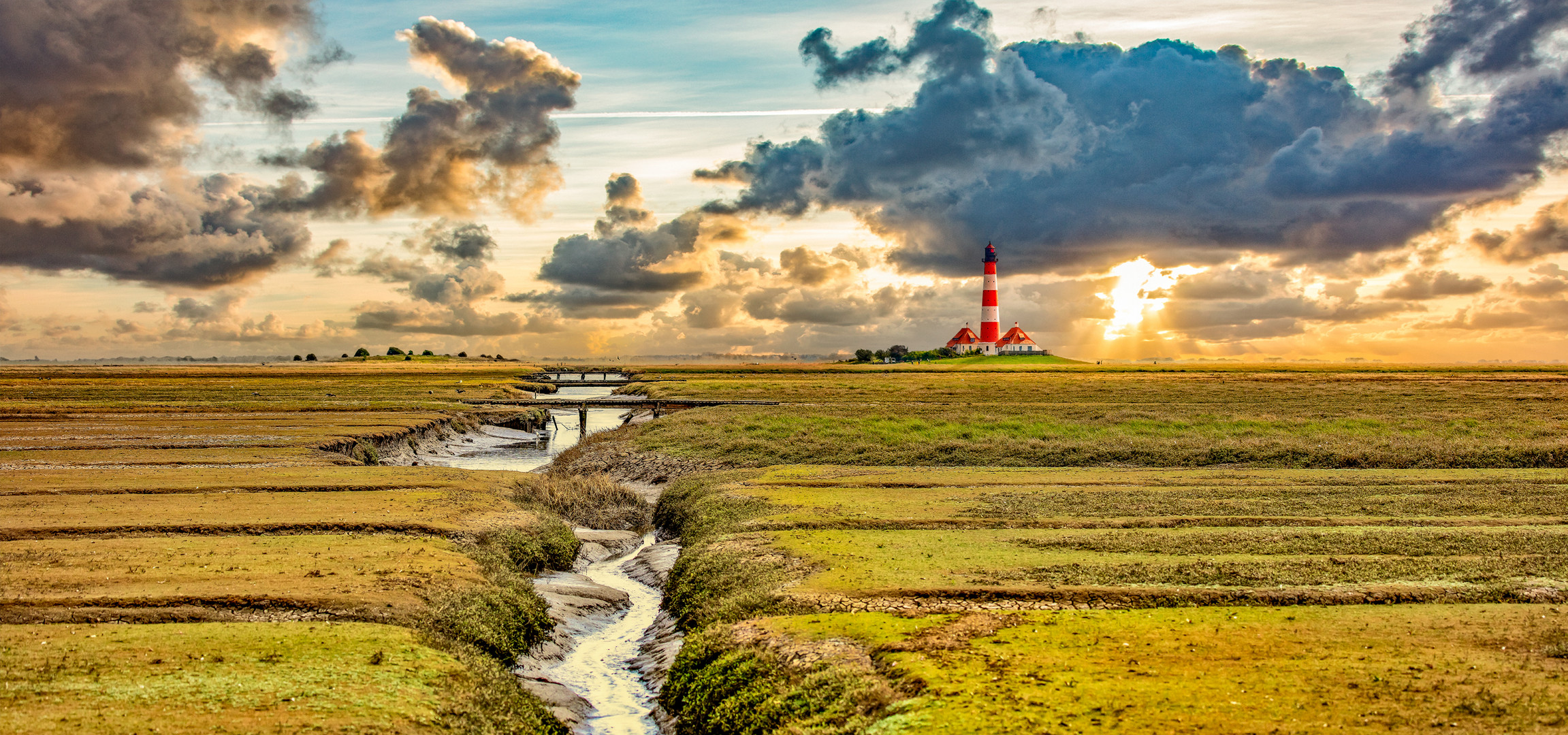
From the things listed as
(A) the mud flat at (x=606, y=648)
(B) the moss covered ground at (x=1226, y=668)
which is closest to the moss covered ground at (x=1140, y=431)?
(A) the mud flat at (x=606, y=648)

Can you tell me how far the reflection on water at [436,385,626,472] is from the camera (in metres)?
51.2

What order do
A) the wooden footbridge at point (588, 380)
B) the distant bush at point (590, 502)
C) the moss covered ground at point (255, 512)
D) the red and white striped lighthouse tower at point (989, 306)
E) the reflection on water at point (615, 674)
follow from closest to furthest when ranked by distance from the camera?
1. the reflection on water at point (615, 674)
2. the moss covered ground at point (255, 512)
3. the distant bush at point (590, 502)
4. the wooden footbridge at point (588, 380)
5. the red and white striped lighthouse tower at point (989, 306)

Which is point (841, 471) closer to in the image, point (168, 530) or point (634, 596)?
point (634, 596)

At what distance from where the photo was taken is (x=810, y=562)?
19438 mm

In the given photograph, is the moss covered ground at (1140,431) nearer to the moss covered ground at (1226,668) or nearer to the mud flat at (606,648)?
the mud flat at (606,648)

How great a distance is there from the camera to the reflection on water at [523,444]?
51.2 metres

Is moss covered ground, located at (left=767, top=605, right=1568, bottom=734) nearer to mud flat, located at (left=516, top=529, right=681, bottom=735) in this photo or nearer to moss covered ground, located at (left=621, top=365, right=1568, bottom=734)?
moss covered ground, located at (left=621, top=365, right=1568, bottom=734)

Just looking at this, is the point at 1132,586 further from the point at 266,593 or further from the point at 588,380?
the point at 588,380

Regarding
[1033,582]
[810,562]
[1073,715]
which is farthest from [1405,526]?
[1073,715]

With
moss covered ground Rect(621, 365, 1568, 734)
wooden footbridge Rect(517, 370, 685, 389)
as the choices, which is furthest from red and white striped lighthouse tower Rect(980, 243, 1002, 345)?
A: moss covered ground Rect(621, 365, 1568, 734)

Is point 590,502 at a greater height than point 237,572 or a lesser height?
lesser

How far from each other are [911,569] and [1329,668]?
26.4 ft

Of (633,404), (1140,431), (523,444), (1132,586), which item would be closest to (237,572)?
(1132,586)

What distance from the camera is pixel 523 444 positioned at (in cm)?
6438
